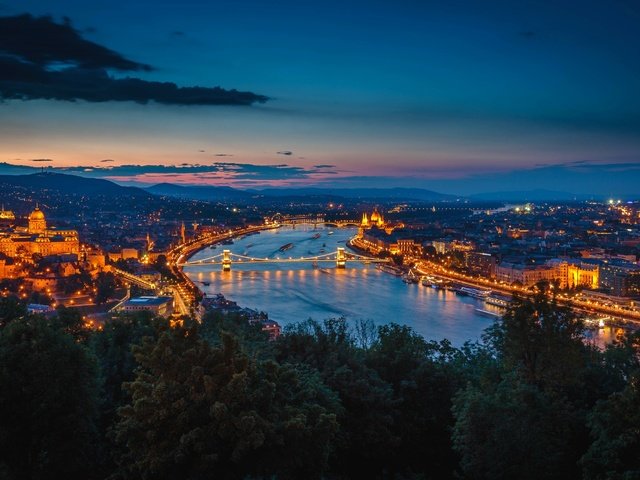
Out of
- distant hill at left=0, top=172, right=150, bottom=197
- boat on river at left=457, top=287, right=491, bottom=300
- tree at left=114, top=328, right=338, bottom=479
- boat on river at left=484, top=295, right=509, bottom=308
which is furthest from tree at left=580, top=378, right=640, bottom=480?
distant hill at left=0, top=172, right=150, bottom=197

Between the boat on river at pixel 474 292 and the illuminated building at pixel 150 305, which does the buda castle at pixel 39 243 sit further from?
the boat on river at pixel 474 292

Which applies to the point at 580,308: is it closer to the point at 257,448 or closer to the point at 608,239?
the point at 257,448

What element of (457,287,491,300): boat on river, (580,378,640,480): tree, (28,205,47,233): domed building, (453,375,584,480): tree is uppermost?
(580,378,640,480): tree

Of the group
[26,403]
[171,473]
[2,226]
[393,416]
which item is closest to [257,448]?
[171,473]

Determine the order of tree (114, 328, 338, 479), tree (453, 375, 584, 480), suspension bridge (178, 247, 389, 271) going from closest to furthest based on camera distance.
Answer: tree (114, 328, 338, 479)
tree (453, 375, 584, 480)
suspension bridge (178, 247, 389, 271)

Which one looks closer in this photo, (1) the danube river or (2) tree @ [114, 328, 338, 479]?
(2) tree @ [114, 328, 338, 479]

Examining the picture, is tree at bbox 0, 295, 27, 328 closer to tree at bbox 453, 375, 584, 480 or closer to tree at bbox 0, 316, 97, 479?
tree at bbox 0, 316, 97, 479

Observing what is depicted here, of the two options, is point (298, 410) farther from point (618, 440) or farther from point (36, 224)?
point (36, 224)
